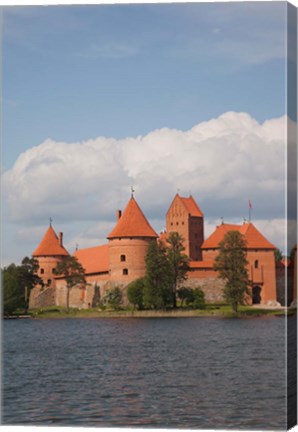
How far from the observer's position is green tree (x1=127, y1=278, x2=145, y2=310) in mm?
26812

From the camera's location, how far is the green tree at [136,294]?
88.0 ft

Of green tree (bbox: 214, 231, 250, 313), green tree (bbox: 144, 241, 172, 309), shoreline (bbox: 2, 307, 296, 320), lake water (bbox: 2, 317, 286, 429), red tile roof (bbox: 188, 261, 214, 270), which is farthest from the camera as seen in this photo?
red tile roof (bbox: 188, 261, 214, 270)

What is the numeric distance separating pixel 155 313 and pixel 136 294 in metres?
1.84

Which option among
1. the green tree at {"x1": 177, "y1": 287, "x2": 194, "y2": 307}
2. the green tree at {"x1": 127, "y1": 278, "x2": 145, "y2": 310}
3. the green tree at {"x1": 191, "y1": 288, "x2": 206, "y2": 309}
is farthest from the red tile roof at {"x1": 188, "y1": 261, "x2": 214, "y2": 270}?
the green tree at {"x1": 191, "y1": 288, "x2": 206, "y2": 309}

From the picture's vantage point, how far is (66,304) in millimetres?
25922

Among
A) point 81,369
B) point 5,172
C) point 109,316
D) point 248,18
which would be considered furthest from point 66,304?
point 248,18

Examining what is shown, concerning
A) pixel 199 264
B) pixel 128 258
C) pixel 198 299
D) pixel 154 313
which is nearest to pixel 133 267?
pixel 128 258

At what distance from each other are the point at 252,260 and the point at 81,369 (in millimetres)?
16921

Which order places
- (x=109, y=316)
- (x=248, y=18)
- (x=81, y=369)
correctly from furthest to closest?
(x=109, y=316), (x=81, y=369), (x=248, y=18)

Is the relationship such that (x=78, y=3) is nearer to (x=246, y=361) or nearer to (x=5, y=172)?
(x=5, y=172)

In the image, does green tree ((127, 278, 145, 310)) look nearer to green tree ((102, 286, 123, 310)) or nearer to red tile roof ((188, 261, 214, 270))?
green tree ((102, 286, 123, 310))

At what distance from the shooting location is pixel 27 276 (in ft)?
51.8

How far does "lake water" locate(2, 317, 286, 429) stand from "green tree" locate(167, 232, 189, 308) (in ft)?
46.6

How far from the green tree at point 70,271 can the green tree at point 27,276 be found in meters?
3.84
